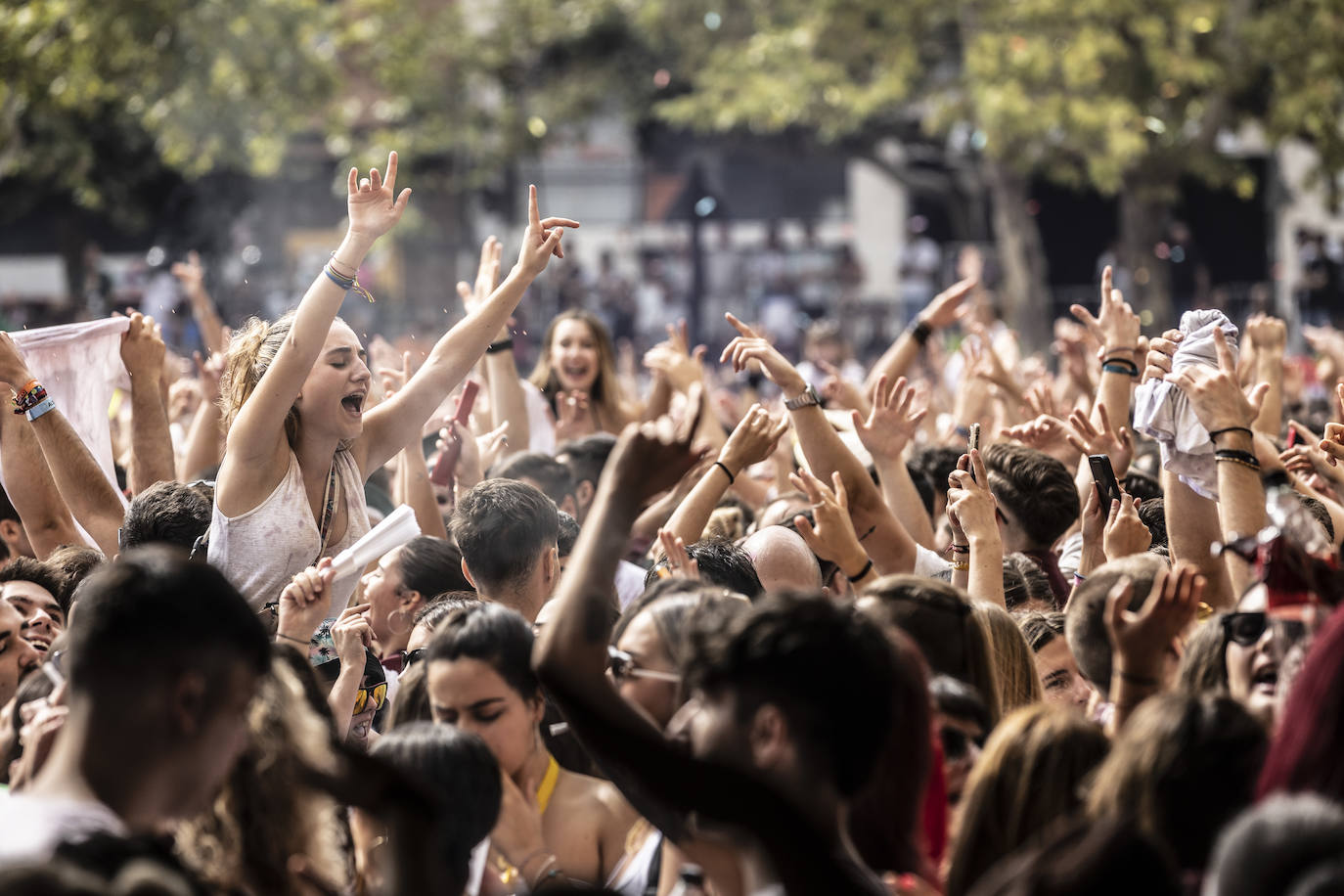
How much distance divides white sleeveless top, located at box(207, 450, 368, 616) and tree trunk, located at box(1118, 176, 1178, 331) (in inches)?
582

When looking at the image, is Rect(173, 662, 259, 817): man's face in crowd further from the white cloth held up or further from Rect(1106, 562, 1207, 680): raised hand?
the white cloth held up

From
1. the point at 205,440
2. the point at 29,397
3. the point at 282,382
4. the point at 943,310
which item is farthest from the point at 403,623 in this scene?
the point at 943,310

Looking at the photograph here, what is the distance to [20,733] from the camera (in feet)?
10.3

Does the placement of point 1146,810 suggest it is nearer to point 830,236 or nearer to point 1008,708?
point 1008,708

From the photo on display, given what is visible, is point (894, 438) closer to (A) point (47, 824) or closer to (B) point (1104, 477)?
(B) point (1104, 477)

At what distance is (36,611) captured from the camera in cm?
423

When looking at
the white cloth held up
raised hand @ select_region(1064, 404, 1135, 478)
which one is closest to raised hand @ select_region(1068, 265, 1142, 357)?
raised hand @ select_region(1064, 404, 1135, 478)

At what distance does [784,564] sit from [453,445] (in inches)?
72.8

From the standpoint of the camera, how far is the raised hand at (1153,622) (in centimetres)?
295

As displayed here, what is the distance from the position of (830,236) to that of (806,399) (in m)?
21.2

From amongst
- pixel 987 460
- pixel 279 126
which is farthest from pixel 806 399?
pixel 279 126

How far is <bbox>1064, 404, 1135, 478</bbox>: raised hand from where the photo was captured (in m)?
4.92

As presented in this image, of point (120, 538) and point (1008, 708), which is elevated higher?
point (120, 538)

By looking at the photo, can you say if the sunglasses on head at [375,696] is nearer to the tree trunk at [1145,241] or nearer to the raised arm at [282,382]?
the raised arm at [282,382]
